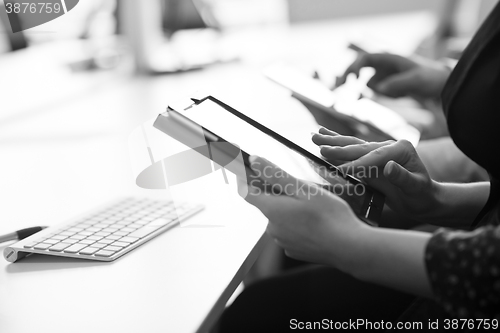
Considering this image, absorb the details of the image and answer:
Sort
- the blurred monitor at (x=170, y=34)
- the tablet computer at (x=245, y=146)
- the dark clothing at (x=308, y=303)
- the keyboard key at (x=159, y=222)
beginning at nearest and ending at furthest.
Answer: the tablet computer at (x=245, y=146) < the keyboard key at (x=159, y=222) < the dark clothing at (x=308, y=303) < the blurred monitor at (x=170, y=34)

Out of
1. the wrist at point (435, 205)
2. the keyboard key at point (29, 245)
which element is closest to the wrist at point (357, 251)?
the wrist at point (435, 205)

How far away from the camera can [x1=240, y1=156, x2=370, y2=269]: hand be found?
18.2 inches

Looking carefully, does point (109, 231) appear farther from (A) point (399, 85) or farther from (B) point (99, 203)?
(A) point (399, 85)

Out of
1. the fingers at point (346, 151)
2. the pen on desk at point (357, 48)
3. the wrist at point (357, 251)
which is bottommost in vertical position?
the wrist at point (357, 251)

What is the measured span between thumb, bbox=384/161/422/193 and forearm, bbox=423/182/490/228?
2.5 inches

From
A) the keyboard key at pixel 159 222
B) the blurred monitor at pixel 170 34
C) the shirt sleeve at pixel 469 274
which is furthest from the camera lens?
the blurred monitor at pixel 170 34

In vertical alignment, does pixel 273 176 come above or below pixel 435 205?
above

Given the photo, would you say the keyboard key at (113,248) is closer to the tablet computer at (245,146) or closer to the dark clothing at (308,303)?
the tablet computer at (245,146)

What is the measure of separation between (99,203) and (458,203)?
476 mm

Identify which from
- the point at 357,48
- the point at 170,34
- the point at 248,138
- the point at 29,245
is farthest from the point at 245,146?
the point at 170,34

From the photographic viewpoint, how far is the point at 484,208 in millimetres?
624

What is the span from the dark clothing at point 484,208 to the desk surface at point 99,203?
19 cm

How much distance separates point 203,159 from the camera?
547mm

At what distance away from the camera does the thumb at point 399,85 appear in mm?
1069
